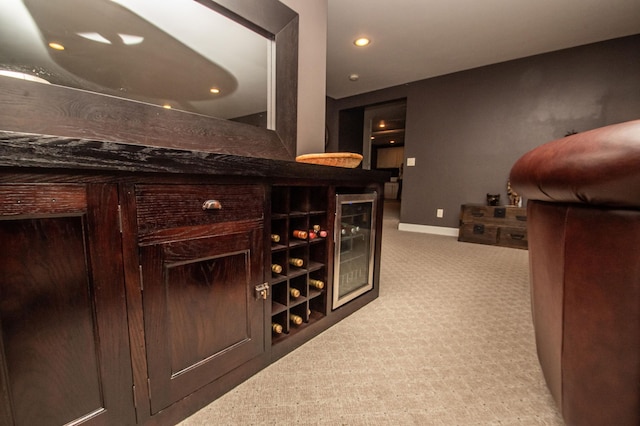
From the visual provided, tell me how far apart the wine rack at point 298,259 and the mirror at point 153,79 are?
1.07 feet

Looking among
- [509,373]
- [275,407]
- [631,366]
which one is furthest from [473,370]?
[275,407]

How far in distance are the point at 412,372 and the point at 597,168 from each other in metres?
0.88

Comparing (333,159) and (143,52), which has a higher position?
(143,52)

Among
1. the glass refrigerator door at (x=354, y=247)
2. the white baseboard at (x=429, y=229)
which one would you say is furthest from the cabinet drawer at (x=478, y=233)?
the glass refrigerator door at (x=354, y=247)

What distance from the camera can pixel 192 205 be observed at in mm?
708

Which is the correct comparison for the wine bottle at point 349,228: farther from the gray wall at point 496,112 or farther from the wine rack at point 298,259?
the gray wall at point 496,112

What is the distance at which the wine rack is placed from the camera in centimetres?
106

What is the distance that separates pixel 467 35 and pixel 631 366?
10.3 ft

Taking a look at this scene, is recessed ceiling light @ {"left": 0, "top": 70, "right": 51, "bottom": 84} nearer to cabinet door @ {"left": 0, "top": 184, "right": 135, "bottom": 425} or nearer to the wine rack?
cabinet door @ {"left": 0, "top": 184, "right": 135, "bottom": 425}

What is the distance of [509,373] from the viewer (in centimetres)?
97

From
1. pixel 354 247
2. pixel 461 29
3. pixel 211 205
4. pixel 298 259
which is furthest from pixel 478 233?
pixel 211 205

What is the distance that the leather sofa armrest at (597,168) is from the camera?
43 centimetres

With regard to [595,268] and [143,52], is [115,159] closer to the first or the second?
[143,52]

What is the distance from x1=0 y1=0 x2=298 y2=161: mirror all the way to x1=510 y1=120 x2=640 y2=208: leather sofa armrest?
996 millimetres
